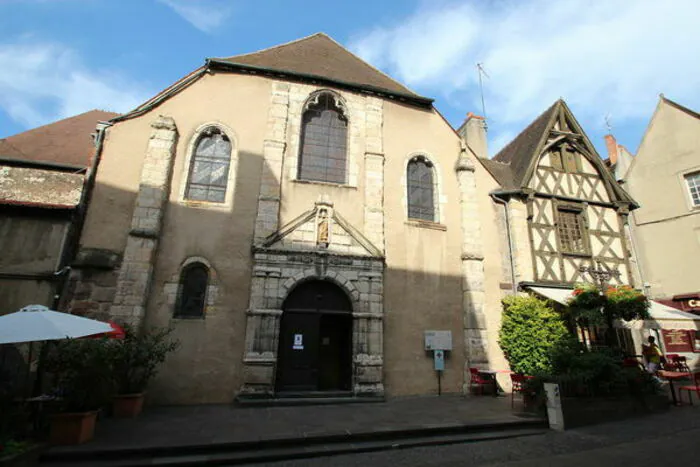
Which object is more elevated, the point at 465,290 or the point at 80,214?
the point at 80,214

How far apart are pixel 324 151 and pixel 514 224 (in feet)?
17.8

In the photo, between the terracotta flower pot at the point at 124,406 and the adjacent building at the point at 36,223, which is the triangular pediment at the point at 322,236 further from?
the adjacent building at the point at 36,223

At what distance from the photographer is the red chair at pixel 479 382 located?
7852mm

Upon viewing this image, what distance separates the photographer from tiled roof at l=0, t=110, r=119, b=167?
794cm

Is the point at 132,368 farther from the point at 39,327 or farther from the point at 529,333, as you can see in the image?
the point at 529,333

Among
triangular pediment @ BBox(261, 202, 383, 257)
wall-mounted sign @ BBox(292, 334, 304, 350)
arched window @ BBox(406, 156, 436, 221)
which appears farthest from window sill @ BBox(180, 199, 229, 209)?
arched window @ BBox(406, 156, 436, 221)

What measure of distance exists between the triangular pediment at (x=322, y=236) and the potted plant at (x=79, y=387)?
371 centimetres

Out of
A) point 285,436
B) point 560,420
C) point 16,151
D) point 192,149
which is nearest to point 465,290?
point 560,420

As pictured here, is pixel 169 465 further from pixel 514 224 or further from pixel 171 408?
pixel 514 224

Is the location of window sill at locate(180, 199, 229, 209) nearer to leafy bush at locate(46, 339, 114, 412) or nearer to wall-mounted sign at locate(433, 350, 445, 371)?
leafy bush at locate(46, 339, 114, 412)

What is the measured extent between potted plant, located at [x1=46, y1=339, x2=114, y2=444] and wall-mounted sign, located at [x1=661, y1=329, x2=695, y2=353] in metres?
13.5

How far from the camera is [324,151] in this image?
9219 mm

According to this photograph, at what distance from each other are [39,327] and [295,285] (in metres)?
4.22

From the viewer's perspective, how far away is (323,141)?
9305mm
